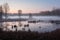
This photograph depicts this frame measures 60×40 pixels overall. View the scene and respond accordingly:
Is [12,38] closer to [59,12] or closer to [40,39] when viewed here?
[40,39]

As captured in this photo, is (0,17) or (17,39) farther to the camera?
(0,17)

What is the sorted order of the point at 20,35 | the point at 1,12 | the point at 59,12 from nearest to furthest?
the point at 20,35
the point at 59,12
the point at 1,12

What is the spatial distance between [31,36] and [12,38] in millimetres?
1577

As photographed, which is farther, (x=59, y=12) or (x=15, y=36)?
(x=59, y=12)

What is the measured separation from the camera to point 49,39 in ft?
41.6

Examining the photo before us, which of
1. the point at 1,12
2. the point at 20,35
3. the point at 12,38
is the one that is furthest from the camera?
the point at 1,12

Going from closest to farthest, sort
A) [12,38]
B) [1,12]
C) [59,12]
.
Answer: [12,38], [59,12], [1,12]

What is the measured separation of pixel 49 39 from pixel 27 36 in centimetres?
173

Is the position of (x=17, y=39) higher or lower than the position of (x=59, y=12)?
lower

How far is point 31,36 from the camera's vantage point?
13.3 m

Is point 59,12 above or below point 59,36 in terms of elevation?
above

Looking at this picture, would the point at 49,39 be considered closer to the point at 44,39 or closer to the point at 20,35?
the point at 44,39

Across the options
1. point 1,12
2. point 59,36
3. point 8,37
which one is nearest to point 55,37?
point 59,36

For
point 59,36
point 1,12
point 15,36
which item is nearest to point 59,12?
point 59,36
